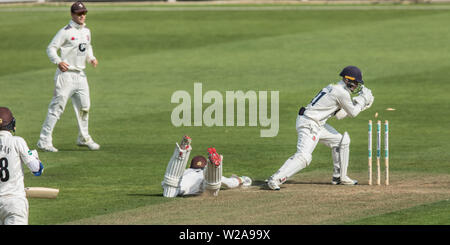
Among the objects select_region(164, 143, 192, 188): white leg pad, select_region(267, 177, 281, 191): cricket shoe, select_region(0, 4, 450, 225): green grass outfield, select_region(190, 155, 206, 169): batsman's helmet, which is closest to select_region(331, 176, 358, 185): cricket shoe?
select_region(267, 177, 281, 191): cricket shoe

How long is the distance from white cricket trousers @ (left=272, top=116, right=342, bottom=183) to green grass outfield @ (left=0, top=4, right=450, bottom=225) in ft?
1.70

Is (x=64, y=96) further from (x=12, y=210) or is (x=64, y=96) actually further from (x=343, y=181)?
(x=12, y=210)

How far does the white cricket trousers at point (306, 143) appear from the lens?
1559 centimetres

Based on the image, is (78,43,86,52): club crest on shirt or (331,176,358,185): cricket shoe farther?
(78,43,86,52): club crest on shirt

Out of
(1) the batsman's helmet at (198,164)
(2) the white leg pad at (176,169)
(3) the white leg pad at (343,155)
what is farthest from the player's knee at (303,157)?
(2) the white leg pad at (176,169)

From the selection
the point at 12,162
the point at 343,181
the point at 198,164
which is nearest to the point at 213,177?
the point at 198,164

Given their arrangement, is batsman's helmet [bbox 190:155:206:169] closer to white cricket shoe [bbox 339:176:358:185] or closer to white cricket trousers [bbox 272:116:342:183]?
white cricket trousers [bbox 272:116:342:183]

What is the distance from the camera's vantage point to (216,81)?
1136 inches

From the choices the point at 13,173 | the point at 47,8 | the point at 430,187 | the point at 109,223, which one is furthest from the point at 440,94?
the point at 47,8

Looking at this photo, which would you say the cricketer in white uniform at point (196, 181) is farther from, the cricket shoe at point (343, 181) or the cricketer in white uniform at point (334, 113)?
the cricket shoe at point (343, 181)

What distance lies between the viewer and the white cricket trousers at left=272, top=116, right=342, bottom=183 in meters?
15.6

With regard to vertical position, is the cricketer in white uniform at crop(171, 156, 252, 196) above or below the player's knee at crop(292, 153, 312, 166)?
below

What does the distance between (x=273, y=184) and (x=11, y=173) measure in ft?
16.4

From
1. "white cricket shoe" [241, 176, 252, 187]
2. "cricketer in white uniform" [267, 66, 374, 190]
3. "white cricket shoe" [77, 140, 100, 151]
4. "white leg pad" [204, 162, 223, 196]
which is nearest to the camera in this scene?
"white leg pad" [204, 162, 223, 196]
